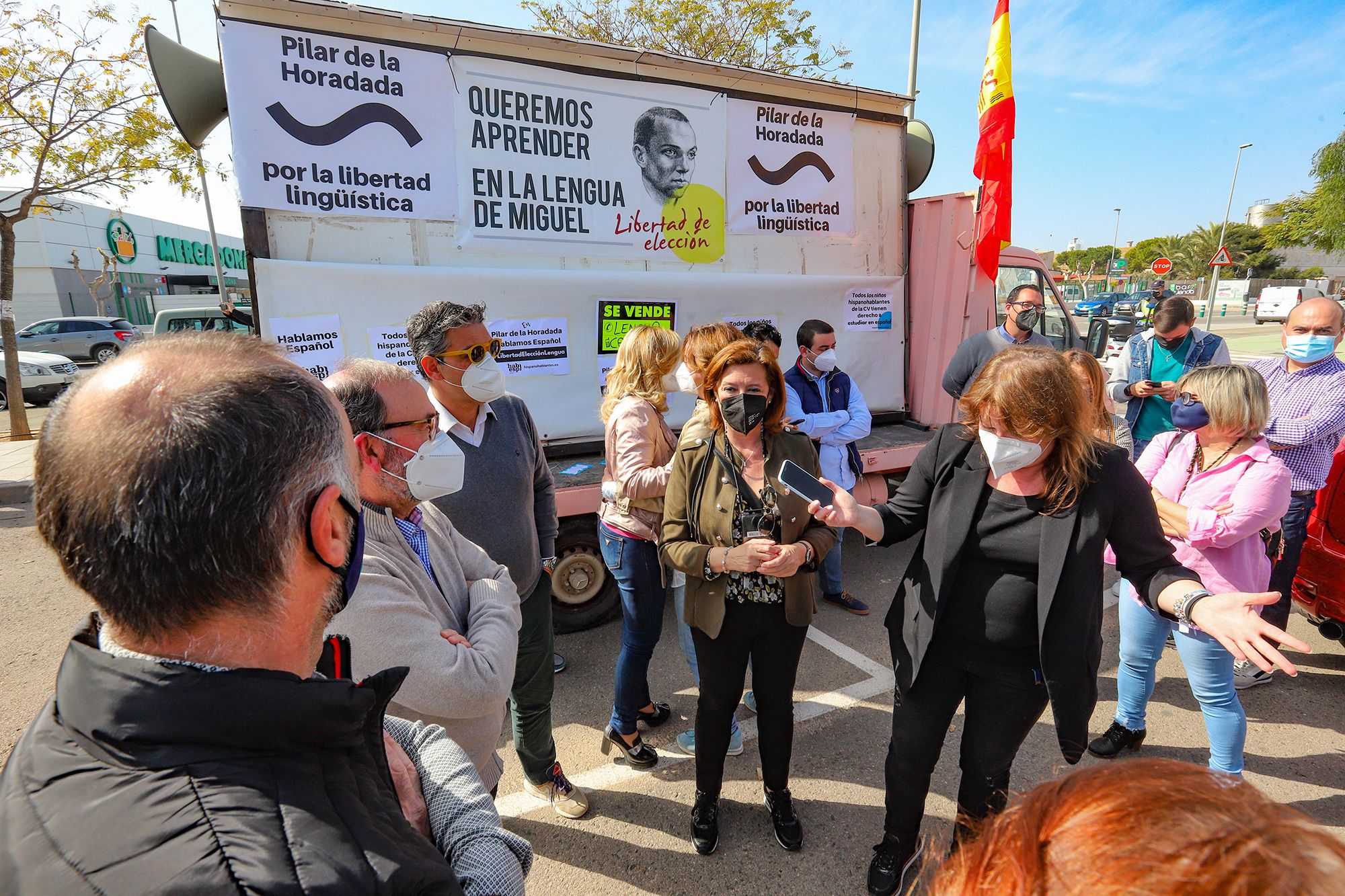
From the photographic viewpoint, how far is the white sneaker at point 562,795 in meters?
2.63

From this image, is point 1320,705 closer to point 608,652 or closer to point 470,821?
point 608,652

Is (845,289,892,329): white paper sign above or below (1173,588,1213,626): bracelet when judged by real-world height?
above

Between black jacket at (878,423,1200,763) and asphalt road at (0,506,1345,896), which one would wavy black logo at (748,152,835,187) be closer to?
asphalt road at (0,506,1345,896)

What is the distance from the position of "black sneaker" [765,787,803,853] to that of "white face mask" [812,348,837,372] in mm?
2384

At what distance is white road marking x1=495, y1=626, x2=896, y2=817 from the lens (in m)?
2.72

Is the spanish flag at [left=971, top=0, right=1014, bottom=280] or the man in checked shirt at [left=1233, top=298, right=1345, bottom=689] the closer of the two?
the man in checked shirt at [left=1233, top=298, right=1345, bottom=689]

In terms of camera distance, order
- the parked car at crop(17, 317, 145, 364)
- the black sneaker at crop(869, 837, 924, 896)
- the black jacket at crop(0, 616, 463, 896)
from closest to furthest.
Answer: the black jacket at crop(0, 616, 463, 896), the black sneaker at crop(869, 837, 924, 896), the parked car at crop(17, 317, 145, 364)

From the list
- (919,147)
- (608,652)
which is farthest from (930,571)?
(919,147)

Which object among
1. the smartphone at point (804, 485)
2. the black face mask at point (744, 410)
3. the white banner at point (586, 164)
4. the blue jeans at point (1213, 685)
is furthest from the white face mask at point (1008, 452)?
the white banner at point (586, 164)

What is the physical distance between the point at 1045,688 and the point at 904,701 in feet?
1.43

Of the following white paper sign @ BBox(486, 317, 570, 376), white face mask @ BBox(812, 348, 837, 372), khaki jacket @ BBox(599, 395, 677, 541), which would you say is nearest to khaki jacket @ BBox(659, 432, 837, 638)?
khaki jacket @ BBox(599, 395, 677, 541)

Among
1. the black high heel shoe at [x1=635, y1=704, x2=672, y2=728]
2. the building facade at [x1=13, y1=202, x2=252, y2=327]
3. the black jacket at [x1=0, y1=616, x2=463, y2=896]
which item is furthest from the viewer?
the building facade at [x1=13, y1=202, x2=252, y2=327]

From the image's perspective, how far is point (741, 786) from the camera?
279 cm

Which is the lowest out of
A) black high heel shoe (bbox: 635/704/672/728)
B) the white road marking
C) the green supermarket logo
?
the white road marking
